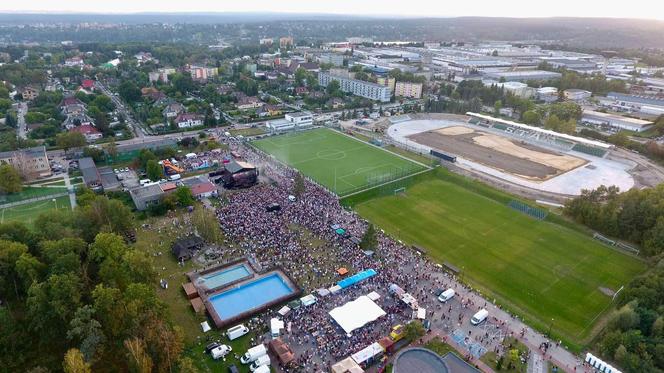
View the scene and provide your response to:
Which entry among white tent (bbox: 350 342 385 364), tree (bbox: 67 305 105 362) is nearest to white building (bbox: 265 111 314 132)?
tree (bbox: 67 305 105 362)

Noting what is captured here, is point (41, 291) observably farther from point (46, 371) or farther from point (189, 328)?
point (189, 328)

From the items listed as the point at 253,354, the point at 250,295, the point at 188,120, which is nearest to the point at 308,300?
the point at 250,295

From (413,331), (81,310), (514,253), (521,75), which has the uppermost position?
(521,75)

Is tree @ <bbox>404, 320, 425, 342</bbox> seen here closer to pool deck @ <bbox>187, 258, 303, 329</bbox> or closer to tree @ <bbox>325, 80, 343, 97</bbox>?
pool deck @ <bbox>187, 258, 303, 329</bbox>

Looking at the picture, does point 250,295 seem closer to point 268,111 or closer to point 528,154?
point 528,154

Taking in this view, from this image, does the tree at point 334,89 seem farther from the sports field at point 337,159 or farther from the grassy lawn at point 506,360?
the grassy lawn at point 506,360

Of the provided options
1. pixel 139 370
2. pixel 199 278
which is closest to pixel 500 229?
pixel 199 278
